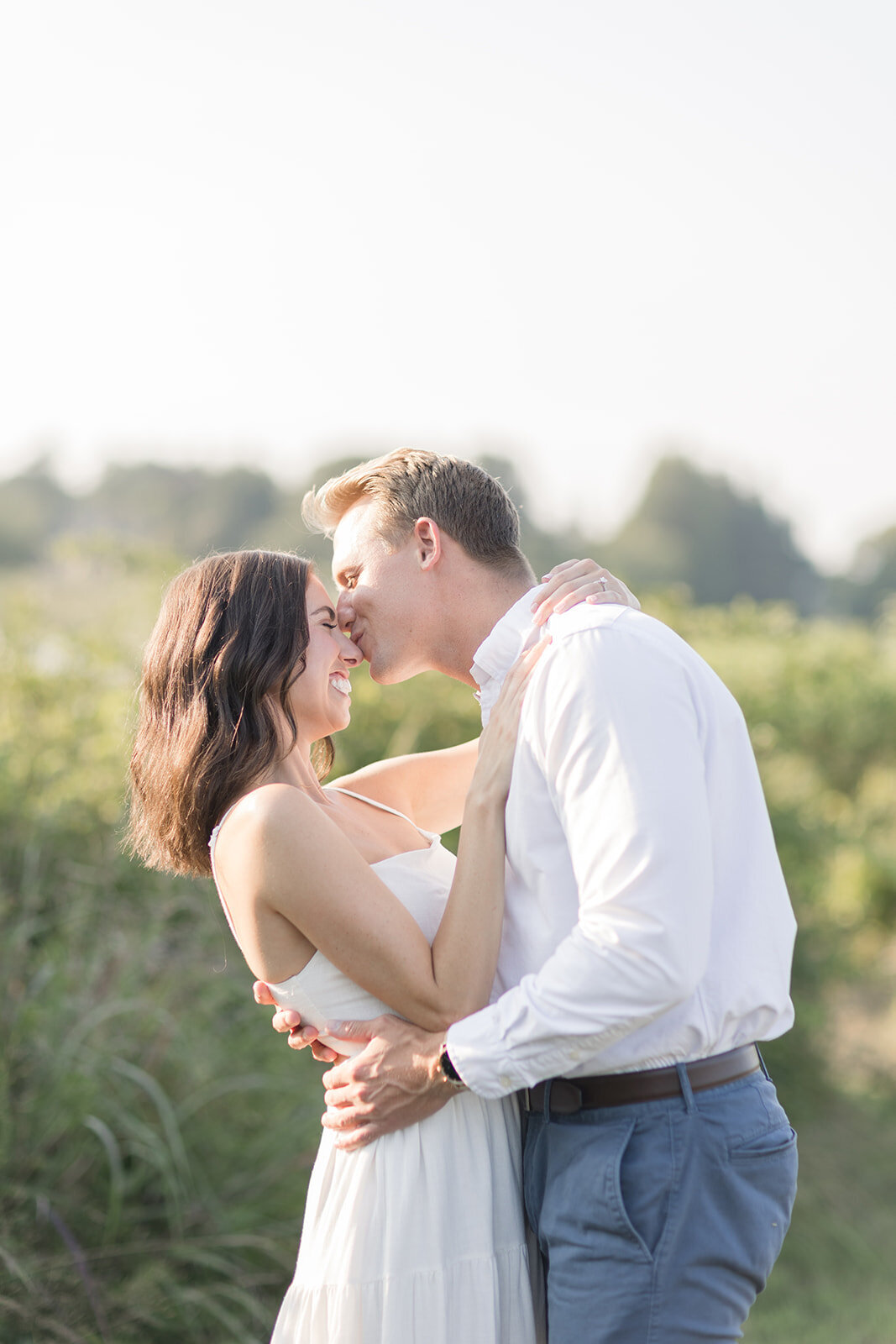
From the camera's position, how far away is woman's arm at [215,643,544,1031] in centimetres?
211

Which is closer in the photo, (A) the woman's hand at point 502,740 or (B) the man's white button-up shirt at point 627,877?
(B) the man's white button-up shirt at point 627,877

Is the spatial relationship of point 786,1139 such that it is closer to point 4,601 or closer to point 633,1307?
point 633,1307

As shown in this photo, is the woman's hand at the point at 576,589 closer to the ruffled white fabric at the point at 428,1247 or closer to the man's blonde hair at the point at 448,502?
the man's blonde hair at the point at 448,502

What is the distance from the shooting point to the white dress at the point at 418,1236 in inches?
83.7

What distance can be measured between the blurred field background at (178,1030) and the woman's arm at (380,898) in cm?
108

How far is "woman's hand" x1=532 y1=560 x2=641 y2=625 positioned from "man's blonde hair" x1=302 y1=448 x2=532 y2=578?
0.16 m

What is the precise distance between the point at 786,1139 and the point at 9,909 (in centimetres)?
312

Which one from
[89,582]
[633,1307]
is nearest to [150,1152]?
[633,1307]

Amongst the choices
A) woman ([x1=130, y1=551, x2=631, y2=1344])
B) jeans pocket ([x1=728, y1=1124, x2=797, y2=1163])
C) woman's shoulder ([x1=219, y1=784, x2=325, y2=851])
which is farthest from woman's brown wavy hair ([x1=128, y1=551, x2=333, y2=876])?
jeans pocket ([x1=728, y1=1124, x2=797, y2=1163])

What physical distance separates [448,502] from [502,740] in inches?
24.2

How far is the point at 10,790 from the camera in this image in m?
4.68

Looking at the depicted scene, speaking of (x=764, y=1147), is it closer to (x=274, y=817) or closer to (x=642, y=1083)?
(x=642, y=1083)

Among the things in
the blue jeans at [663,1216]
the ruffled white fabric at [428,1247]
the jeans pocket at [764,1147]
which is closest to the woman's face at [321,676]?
the ruffled white fabric at [428,1247]

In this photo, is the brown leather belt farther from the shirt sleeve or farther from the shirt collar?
the shirt collar
